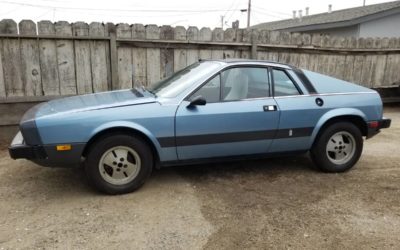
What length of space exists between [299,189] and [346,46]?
6.08m

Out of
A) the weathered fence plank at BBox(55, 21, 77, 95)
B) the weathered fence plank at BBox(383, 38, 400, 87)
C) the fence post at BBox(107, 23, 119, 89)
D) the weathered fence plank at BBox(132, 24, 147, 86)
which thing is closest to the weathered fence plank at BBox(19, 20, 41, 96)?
the weathered fence plank at BBox(55, 21, 77, 95)

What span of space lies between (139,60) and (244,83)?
2931mm

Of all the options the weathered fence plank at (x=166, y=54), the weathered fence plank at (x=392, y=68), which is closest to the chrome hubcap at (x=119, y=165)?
the weathered fence plank at (x=166, y=54)

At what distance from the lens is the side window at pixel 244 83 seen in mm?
4383

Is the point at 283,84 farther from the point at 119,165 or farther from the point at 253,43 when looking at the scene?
the point at 253,43

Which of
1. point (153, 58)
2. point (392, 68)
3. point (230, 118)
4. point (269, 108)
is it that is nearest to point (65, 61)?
point (153, 58)

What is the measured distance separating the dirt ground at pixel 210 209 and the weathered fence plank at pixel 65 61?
1.74 m

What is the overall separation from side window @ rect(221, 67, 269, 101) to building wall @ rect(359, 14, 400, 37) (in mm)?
11368

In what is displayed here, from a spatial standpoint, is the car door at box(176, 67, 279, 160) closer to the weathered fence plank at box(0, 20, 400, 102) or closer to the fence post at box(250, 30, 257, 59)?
the weathered fence plank at box(0, 20, 400, 102)

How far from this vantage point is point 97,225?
340 cm

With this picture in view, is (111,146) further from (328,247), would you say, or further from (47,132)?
(328,247)

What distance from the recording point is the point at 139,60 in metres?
6.77

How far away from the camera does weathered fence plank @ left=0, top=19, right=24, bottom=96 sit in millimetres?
5820

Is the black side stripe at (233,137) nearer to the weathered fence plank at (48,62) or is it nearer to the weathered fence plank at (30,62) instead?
the weathered fence plank at (48,62)
